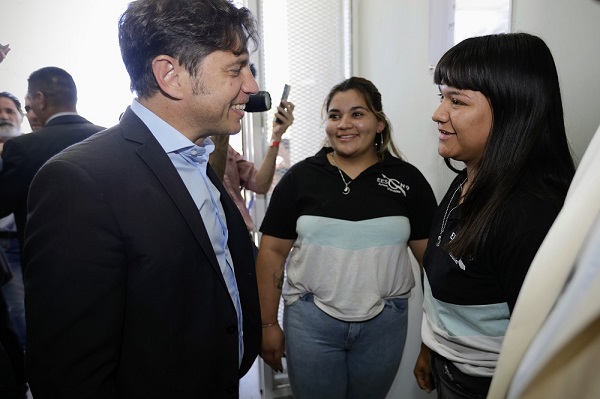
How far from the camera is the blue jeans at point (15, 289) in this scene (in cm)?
221

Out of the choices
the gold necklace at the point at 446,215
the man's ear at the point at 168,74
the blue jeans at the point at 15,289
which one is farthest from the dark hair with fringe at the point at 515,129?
the blue jeans at the point at 15,289

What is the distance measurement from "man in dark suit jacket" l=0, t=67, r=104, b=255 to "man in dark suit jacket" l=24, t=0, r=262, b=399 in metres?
1.17

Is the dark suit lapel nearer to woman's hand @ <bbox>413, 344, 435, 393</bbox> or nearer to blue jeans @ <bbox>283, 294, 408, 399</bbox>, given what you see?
blue jeans @ <bbox>283, 294, 408, 399</bbox>

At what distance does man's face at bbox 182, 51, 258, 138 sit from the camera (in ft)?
3.06

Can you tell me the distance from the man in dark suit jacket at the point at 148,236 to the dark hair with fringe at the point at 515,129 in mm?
553

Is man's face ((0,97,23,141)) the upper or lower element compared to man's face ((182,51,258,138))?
lower

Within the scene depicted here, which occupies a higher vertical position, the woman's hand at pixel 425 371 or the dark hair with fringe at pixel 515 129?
the dark hair with fringe at pixel 515 129

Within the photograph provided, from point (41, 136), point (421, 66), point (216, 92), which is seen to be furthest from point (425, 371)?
point (41, 136)

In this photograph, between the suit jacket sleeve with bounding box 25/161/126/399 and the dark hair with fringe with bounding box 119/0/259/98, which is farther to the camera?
the dark hair with fringe with bounding box 119/0/259/98

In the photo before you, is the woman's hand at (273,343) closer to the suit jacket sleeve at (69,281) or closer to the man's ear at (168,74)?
the suit jacket sleeve at (69,281)

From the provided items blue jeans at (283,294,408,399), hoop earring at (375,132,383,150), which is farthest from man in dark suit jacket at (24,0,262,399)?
hoop earring at (375,132,383,150)

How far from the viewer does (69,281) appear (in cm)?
72

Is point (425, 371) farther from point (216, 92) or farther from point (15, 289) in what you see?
point (15, 289)

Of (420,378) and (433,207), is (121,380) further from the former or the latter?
(433,207)
